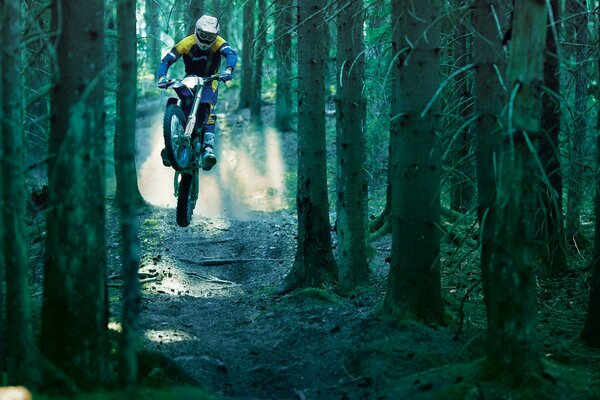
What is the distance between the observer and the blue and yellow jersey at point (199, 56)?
37.0 ft

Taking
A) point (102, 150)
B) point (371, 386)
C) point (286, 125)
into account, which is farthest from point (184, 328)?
point (286, 125)

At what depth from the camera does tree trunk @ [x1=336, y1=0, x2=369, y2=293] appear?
9.48 metres

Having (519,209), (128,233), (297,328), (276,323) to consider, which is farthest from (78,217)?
(276,323)

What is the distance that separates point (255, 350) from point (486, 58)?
3.67 m

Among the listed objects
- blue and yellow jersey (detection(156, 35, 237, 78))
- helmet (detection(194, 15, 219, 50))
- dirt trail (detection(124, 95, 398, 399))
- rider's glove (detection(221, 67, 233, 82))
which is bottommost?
dirt trail (detection(124, 95, 398, 399))

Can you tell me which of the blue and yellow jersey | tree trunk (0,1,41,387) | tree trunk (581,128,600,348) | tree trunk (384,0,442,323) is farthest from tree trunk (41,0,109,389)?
the blue and yellow jersey

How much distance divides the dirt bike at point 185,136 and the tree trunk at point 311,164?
199cm

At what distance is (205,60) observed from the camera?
1175 centimetres

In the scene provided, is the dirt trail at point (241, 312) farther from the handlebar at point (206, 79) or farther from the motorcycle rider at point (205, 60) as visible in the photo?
the handlebar at point (206, 79)

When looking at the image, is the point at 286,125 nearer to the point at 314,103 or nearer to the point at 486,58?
the point at 314,103

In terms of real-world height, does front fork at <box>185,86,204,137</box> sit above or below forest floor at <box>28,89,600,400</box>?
above

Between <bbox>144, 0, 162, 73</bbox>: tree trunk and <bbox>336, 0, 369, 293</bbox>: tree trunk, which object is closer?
<bbox>336, 0, 369, 293</bbox>: tree trunk

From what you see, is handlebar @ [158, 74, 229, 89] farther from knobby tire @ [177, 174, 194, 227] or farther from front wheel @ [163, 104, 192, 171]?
knobby tire @ [177, 174, 194, 227]

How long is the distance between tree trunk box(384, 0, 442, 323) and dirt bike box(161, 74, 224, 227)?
447 centimetres
